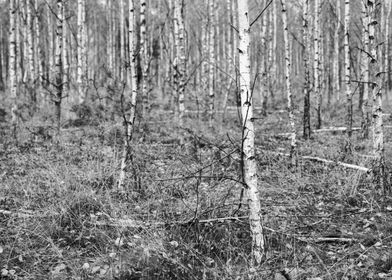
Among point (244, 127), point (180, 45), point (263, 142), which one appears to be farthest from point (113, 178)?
point (180, 45)

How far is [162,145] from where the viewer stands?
8844 mm

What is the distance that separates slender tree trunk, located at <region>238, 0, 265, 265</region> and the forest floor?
122 millimetres

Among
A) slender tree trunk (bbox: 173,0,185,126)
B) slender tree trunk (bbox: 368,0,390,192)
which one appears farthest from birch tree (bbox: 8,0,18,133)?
slender tree trunk (bbox: 368,0,390,192)

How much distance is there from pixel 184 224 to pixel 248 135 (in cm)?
126

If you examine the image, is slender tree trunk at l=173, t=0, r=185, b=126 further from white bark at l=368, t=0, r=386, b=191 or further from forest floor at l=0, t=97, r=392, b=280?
white bark at l=368, t=0, r=386, b=191

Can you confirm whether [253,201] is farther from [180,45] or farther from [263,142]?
[180,45]

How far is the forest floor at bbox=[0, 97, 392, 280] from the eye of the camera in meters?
3.53

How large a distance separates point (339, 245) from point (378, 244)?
0.40 metres

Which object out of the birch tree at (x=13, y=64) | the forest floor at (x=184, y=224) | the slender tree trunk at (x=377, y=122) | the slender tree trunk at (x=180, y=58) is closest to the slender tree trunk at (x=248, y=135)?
the forest floor at (x=184, y=224)

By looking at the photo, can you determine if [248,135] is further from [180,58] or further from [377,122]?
[180,58]

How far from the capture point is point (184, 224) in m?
4.18

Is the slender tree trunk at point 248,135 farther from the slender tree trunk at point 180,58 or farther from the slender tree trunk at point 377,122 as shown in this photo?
the slender tree trunk at point 180,58

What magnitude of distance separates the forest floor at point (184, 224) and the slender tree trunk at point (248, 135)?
0.40 ft

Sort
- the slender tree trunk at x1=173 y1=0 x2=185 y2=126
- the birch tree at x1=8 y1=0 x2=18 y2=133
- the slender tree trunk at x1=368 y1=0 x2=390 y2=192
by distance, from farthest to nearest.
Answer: the birch tree at x1=8 y1=0 x2=18 y2=133
the slender tree trunk at x1=173 y1=0 x2=185 y2=126
the slender tree trunk at x1=368 y1=0 x2=390 y2=192
